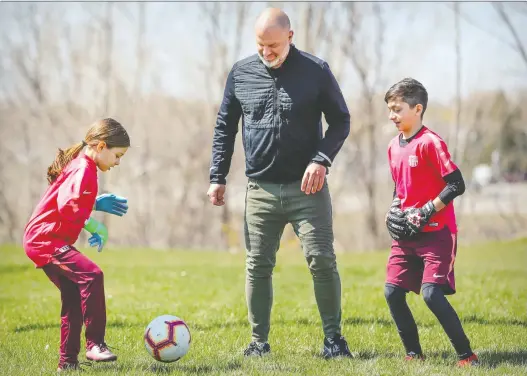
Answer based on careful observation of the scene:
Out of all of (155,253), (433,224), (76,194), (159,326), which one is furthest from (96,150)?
(155,253)

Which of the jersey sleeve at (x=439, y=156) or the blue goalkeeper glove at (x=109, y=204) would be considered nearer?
the jersey sleeve at (x=439, y=156)

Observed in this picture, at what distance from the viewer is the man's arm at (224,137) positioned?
5.50 m

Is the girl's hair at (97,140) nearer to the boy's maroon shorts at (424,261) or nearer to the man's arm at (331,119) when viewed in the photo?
the man's arm at (331,119)

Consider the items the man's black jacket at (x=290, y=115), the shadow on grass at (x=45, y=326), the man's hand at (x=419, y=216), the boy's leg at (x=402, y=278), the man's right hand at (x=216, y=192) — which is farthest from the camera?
the shadow on grass at (x=45, y=326)

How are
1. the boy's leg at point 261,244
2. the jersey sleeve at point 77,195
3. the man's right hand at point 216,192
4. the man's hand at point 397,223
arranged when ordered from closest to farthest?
the jersey sleeve at point 77,195
the man's hand at point 397,223
the boy's leg at point 261,244
the man's right hand at point 216,192

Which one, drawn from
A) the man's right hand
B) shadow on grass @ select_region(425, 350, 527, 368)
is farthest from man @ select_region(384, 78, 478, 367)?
the man's right hand

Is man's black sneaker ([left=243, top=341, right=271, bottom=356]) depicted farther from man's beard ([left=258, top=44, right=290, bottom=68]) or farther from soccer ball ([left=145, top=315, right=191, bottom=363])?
man's beard ([left=258, top=44, right=290, bottom=68])

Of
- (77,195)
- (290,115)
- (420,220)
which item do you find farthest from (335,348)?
(77,195)

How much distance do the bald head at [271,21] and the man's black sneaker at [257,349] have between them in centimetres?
216

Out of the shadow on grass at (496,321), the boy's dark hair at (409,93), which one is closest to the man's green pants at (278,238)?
the boy's dark hair at (409,93)

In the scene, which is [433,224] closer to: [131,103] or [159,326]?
[159,326]

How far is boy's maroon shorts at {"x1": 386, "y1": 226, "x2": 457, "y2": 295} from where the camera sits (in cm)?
487

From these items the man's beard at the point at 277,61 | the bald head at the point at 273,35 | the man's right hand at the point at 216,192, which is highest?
the bald head at the point at 273,35

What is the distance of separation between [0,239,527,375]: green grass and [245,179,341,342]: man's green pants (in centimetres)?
34
